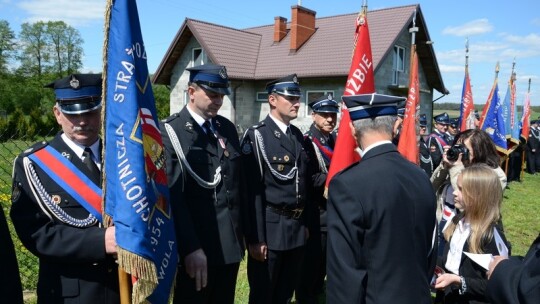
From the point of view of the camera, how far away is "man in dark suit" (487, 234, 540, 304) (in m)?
1.72

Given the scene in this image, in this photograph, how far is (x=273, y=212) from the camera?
3.88 m

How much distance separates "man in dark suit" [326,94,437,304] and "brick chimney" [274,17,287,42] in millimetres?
22844

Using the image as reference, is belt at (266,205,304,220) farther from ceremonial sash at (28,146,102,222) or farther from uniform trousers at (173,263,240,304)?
ceremonial sash at (28,146,102,222)

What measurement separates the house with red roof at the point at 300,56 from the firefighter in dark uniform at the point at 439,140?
8.77m

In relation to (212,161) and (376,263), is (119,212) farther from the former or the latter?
(376,263)

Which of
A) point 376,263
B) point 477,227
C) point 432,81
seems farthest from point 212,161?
point 432,81

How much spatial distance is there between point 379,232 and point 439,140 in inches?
342

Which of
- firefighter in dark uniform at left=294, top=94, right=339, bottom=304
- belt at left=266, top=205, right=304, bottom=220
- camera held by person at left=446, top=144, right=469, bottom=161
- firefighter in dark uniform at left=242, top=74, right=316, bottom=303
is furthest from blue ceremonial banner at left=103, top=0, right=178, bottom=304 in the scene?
camera held by person at left=446, top=144, right=469, bottom=161

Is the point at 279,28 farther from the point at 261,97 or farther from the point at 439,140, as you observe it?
the point at 439,140

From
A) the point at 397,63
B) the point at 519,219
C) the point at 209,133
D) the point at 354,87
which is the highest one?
the point at 397,63

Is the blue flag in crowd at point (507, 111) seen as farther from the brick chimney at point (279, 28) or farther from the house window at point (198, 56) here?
the house window at point (198, 56)

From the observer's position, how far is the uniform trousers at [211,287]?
3.09 metres

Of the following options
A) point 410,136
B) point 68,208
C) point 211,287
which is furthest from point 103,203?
point 410,136

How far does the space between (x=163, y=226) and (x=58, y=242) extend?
0.53 metres
